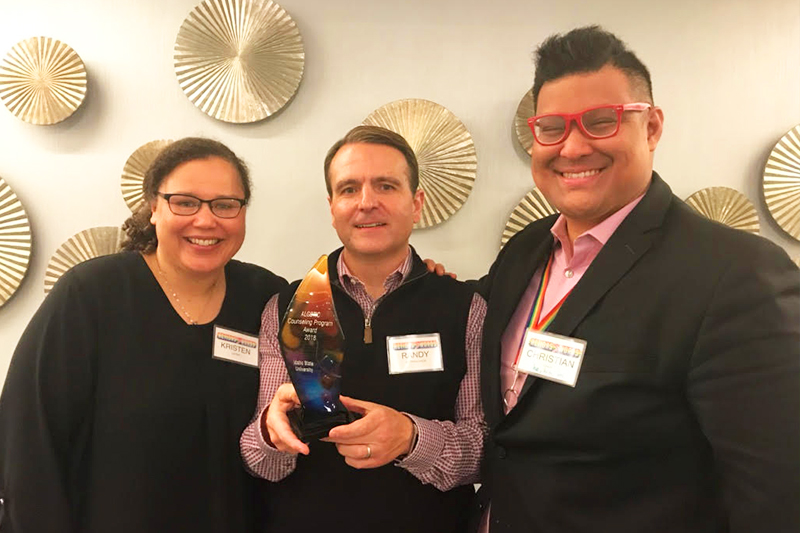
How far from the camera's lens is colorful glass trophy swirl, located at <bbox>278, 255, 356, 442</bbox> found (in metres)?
1.12

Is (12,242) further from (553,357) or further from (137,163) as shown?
(553,357)

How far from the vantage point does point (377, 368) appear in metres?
1.35

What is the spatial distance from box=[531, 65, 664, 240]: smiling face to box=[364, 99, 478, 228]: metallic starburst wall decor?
977mm

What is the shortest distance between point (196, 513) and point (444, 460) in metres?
0.76

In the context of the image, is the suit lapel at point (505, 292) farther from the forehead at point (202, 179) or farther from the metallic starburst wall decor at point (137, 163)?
the metallic starburst wall decor at point (137, 163)

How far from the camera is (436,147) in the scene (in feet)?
7.20

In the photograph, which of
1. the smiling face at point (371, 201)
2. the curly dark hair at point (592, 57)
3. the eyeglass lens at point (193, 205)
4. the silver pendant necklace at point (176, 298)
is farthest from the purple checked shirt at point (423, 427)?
the curly dark hair at point (592, 57)

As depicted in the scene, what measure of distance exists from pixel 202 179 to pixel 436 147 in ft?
3.64

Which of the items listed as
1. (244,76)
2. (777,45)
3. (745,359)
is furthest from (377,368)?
(777,45)

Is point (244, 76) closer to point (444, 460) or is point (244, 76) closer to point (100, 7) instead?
point (100, 7)

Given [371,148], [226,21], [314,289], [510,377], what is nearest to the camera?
[314,289]

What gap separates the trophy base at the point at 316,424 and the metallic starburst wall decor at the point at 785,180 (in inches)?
94.1

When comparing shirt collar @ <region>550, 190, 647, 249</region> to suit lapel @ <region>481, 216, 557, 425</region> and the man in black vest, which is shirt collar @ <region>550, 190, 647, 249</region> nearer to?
suit lapel @ <region>481, 216, 557, 425</region>

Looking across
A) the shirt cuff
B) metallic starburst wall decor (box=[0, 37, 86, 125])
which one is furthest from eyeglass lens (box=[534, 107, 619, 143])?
metallic starburst wall decor (box=[0, 37, 86, 125])
